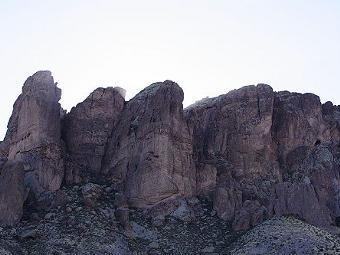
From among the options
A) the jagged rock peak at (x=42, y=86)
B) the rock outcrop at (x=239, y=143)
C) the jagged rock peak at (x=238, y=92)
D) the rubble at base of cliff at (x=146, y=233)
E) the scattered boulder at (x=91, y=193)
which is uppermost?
the jagged rock peak at (x=42, y=86)

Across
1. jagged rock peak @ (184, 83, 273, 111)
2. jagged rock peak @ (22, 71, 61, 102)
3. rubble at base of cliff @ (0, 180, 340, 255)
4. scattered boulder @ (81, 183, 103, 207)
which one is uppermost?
jagged rock peak @ (22, 71, 61, 102)

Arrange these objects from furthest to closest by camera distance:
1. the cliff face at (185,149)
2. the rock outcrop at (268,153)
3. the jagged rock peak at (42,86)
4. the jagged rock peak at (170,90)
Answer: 1. the jagged rock peak at (170,90)
2. the jagged rock peak at (42,86)
3. the rock outcrop at (268,153)
4. the cliff face at (185,149)

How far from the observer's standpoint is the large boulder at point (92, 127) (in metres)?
76.9

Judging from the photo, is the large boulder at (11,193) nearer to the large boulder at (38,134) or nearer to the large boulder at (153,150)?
the large boulder at (38,134)

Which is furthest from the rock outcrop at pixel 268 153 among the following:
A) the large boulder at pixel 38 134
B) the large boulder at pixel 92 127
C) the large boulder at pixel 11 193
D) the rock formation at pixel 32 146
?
the large boulder at pixel 11 193

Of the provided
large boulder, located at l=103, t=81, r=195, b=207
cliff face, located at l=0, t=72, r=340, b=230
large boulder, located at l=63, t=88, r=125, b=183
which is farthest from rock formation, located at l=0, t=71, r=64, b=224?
large boulder, located at l=103, t=81, r=195, b=207

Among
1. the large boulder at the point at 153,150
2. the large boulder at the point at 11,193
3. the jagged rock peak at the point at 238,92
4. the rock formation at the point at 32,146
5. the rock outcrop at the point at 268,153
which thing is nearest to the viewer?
the large boulder at the point at 11,193

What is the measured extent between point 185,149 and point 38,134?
1580 centimetres

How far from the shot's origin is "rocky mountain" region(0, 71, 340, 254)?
67.1 m

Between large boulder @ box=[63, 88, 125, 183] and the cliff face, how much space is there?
0.11m

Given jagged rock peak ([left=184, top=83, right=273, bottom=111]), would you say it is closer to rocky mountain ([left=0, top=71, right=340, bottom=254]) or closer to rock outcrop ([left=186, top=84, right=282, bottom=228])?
rock outcrop ([left=186, top=84, right=282, bottom=228])

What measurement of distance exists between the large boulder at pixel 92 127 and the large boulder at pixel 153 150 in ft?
3.64

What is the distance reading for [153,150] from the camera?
240ft

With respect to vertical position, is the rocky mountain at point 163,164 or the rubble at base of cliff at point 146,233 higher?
the rocky mountain at point 163,164
